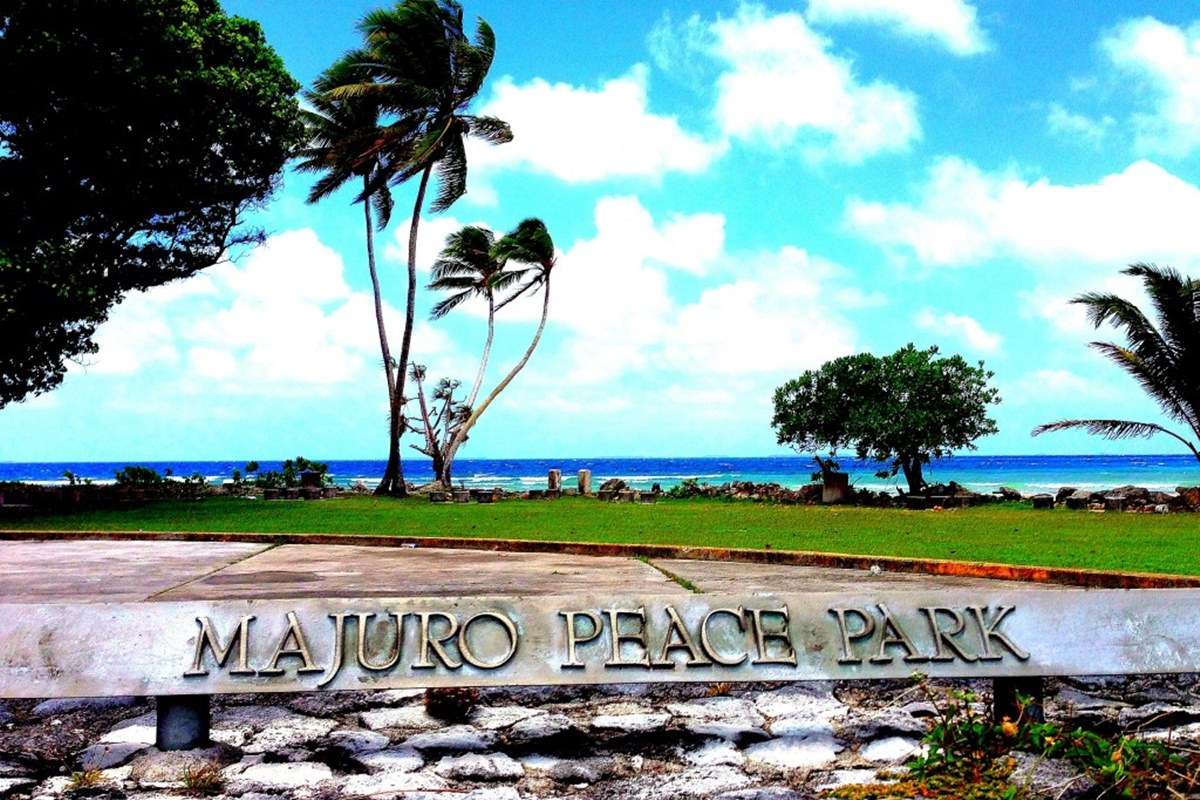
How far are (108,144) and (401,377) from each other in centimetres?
950

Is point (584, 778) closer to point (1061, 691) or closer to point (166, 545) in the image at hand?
point (1061, 691)

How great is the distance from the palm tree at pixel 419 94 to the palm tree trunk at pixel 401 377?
0.02m

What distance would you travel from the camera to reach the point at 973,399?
25.0 metres

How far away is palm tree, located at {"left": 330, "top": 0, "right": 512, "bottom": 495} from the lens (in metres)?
23.7

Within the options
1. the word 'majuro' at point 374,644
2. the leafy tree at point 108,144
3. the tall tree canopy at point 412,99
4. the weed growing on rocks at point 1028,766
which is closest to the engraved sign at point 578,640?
the word 'majuro' at point 374,644

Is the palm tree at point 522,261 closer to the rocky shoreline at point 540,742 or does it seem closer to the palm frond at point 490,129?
the palm frond at point 490,129

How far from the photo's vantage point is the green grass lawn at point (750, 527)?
→ 952cm

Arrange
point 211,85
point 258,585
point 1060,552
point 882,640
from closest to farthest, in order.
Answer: point 882,640 → point 258,585 → point 1060,552 → point 211,85

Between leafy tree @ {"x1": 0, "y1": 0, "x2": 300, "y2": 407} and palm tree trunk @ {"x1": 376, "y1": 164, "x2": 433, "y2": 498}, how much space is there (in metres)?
5.65

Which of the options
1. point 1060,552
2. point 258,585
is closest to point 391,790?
point 258,585

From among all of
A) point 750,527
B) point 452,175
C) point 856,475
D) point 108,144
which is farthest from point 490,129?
point 856,475

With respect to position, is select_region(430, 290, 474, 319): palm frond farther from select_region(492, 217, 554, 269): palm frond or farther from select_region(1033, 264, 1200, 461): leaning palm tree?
select_region(1033, 264, 1200, 461): leaning palm tree

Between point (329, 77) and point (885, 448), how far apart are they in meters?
15.9

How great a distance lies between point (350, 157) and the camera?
81.1 ft
